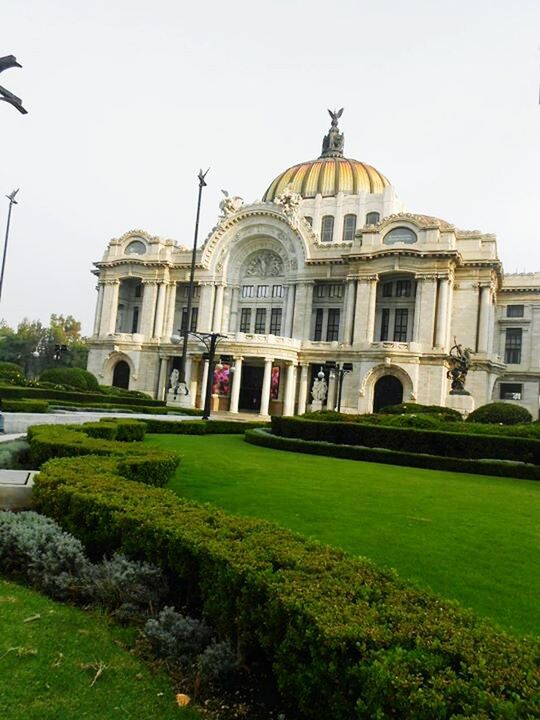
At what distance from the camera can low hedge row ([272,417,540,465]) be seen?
16594mm

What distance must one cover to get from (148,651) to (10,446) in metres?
7.95

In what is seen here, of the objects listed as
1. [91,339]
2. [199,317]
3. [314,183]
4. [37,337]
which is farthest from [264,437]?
[37,337]

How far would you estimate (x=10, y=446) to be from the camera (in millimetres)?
11508

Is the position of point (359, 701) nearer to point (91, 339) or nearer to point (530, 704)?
point (530, 704)

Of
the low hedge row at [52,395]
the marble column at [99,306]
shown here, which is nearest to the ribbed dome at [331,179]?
the marble column at [99,306]

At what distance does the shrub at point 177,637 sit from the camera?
4.52 m

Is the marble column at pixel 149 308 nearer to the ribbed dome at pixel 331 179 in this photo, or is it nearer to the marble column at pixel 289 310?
the marble column at pixel 289 310

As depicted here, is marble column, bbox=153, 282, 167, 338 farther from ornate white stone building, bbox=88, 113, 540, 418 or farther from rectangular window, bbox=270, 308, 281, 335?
rectangular window, bbox=270, 308, 281, 335

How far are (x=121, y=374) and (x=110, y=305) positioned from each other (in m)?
6.77

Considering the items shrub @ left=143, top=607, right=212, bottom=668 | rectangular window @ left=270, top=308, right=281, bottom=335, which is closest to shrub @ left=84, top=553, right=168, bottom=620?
shrub @ left=143, top=607, right=212, bottom=668

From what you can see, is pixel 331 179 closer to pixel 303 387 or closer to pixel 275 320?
pixel 275 320

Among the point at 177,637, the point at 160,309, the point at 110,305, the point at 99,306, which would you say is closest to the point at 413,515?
the point at 177,637

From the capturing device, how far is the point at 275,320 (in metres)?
54.1

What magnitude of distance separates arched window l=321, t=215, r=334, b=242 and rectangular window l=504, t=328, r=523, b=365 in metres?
18.7
